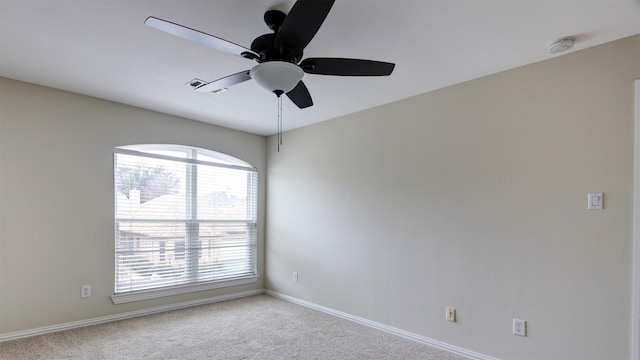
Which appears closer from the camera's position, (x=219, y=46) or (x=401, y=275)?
(x=219, y=46)

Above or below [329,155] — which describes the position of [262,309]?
below

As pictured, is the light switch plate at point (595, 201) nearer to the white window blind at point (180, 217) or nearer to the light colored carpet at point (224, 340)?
the light colored carpet at point (224, 340)

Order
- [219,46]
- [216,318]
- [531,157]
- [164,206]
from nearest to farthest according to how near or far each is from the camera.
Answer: [219,46]
[531,157]
[216,318]
[164,206]

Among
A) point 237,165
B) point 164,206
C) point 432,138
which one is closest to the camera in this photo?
point 432,138

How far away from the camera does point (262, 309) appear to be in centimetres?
407

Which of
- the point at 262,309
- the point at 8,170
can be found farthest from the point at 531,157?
the point at 8,170

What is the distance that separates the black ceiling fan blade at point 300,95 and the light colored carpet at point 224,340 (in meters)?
2.07

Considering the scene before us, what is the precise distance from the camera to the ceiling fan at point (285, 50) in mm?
1564

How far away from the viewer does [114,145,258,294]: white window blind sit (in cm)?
376

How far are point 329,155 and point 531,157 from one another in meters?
2.20

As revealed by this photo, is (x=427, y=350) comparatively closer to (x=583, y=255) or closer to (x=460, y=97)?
(x=583, y=255)

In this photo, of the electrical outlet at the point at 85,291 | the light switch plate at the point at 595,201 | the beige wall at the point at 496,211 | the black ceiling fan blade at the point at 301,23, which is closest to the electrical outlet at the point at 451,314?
the beige wall at the point at 496,211

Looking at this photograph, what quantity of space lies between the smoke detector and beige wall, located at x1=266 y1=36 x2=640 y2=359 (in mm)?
192

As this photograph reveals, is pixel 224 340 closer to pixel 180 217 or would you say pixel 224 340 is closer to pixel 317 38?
pixel 180 217
